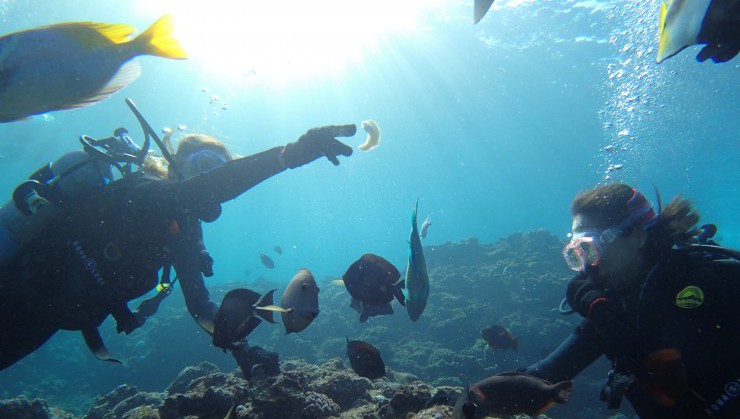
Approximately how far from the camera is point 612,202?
279cm

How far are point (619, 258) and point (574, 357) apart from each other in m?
1.13

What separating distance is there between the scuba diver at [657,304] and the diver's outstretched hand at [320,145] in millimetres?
2310

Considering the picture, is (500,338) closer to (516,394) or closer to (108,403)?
(516,394)

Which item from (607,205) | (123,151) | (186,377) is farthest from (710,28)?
(186,377)

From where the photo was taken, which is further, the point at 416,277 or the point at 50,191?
the point at 50,191

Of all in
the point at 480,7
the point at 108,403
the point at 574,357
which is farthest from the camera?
the point at 108,403

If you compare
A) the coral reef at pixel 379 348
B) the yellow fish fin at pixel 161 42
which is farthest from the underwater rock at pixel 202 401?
the yellow fish fin at pixel 161 42

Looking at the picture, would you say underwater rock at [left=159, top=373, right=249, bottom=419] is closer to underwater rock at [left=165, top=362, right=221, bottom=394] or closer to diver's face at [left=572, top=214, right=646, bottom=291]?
diver's face at [left=572, top=214, right=646, bottom=291]

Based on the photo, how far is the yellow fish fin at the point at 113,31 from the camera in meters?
2.23

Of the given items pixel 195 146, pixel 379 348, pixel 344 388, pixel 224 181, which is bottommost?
pixel 379 348

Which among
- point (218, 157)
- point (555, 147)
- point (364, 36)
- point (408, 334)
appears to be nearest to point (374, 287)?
point (218, 157)

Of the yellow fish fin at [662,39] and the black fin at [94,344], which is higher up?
the yellow fish fin at [662,39]

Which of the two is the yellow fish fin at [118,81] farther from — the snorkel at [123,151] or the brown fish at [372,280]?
the brown fish at [372,280]

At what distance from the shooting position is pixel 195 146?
3.92m
